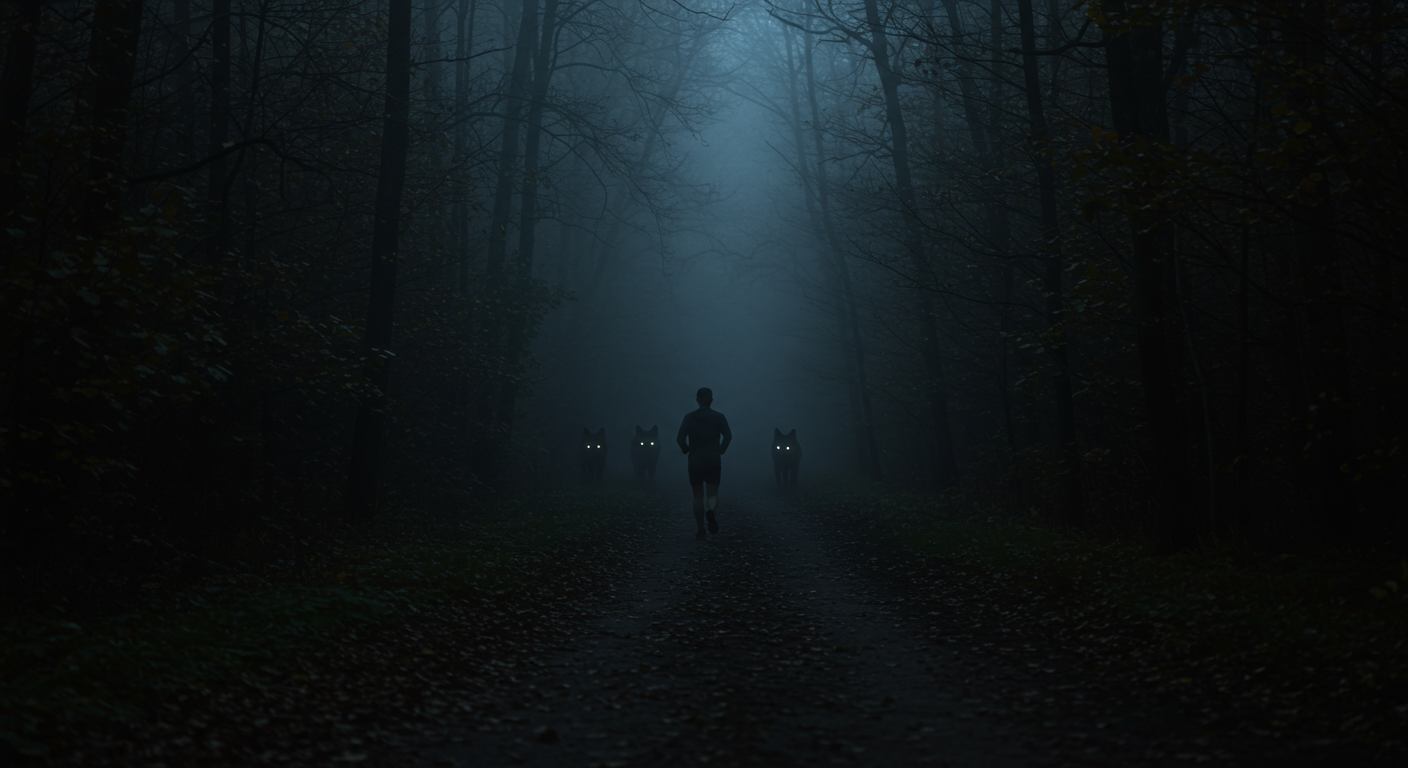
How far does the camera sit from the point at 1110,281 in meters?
8.49

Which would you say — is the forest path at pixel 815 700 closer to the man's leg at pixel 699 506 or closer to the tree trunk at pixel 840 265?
the man's leg at pixel 699 506

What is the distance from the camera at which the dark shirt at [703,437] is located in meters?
13.3

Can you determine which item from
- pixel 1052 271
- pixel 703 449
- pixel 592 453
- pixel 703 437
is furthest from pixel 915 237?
pixel 592 453

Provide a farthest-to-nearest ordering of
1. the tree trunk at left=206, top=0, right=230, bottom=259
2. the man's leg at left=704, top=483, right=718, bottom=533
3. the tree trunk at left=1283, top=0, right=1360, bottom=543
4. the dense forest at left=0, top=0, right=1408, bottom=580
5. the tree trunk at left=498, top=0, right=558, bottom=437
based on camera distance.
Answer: the tree trunk at left=498, top=0, right=558, bottom=437 → the man's leg at left=704, top=483, right=718, bottom=533 → the tree trunk at left=206, top=0, right=230, bottom=259 → the tree trunk at left=1283, top=0, right=1360, bottom=543 → the dense forest at left=0, top=0, right=1408, bottom=580

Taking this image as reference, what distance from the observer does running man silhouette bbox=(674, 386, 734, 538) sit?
13344mm

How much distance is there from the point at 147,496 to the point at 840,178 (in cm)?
2400

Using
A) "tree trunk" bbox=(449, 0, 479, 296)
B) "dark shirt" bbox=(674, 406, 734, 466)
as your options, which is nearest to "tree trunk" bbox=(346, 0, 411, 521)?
"tree trunk" bbox=(449, 0, 479, 296)

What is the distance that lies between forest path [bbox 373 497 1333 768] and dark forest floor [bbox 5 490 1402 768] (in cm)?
2

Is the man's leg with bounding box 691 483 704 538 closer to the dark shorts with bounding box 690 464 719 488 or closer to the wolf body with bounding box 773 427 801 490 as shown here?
the dark shorts with bounding box 690 464 719 488

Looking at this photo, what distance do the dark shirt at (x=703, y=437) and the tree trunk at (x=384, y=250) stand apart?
4.30 meters

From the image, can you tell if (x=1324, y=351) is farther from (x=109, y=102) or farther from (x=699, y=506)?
(x=109, y=102)

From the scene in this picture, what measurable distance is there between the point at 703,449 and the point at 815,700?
8.28 metres

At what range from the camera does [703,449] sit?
43.8ft

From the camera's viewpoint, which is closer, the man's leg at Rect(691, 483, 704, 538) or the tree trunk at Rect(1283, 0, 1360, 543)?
the tree trunk at Rect(1283, 0, 1360, 543)
